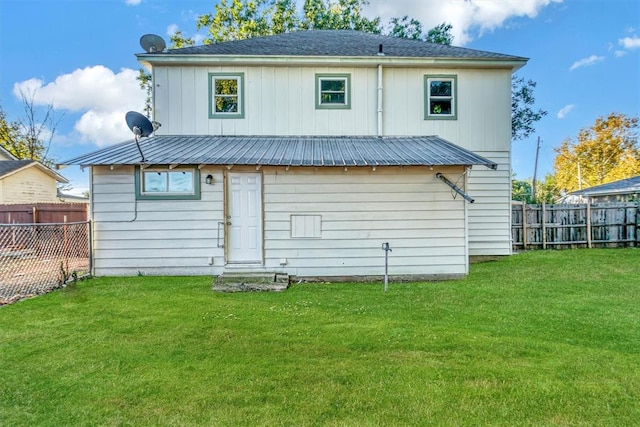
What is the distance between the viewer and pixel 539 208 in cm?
1191

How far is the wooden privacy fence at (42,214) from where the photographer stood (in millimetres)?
→ 11945

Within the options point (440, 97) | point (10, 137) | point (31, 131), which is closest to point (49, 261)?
point (440, 97)

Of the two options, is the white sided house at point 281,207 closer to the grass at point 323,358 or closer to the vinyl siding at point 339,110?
the vinyl siding at point 339,110

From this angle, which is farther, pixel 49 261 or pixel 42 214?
pixel 42 214

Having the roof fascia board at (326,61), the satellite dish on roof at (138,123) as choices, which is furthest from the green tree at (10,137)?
the satellite dish on roof at (138,123)

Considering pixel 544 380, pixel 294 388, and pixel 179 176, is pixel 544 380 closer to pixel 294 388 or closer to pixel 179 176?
pixel 294 388

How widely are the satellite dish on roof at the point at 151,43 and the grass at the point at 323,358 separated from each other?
6.79 m

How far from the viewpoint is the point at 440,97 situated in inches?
374

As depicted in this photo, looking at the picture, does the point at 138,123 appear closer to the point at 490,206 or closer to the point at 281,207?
the point at 281,207

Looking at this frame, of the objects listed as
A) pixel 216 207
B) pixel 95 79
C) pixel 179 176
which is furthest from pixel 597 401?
pixel 95 79

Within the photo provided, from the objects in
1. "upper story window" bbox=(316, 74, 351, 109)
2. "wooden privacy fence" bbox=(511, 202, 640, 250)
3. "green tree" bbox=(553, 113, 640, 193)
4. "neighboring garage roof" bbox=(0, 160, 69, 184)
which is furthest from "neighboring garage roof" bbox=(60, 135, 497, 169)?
"green tree" bbox=(553, 113, 640, 193)

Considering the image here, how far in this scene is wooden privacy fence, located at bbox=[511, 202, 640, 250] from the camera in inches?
468

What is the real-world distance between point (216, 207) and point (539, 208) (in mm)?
11117

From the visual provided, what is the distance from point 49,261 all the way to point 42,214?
5.80 m
